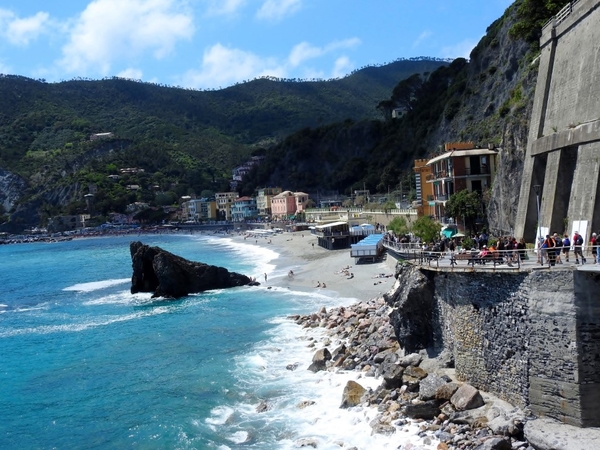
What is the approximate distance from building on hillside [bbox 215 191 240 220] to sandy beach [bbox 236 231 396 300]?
8125cm

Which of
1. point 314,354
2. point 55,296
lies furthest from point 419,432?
point 55,296

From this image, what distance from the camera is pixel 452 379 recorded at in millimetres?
16312

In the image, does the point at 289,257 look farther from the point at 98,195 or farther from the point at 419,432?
the point at 98,195

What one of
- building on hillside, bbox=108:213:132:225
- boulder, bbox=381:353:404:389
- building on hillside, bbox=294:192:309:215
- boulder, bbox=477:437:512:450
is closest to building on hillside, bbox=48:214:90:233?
building on hillside, bbox=108:213:132:225

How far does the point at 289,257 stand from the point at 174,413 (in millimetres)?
42347

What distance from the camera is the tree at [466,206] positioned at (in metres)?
37.1

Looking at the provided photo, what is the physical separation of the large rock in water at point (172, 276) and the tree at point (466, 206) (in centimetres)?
1668

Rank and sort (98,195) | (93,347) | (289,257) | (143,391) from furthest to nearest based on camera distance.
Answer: (98,195)
(289,257)
(93,347)
(143,391)

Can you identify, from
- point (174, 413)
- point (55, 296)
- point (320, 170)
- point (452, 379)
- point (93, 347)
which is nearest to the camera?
point (452, 379)

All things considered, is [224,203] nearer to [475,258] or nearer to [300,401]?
[300,401]

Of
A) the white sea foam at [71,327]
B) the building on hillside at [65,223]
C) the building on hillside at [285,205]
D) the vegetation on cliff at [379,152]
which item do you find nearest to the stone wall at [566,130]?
the vegetation on cliff at [379,152]

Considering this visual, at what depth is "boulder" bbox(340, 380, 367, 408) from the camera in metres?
17.2

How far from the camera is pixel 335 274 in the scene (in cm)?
4306

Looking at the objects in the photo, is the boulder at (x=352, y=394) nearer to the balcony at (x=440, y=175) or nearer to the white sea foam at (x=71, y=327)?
the white sea foam at (x=71, y=327)
